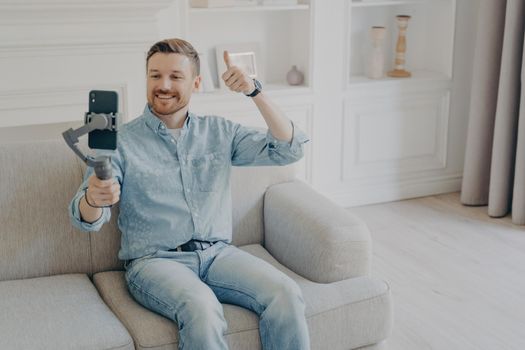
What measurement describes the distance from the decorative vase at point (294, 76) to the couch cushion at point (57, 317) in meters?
2.02

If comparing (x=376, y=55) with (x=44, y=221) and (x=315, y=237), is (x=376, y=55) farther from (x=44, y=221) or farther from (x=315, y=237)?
(x=44, y=221)

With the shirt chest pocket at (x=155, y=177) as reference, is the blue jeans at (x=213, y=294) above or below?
below

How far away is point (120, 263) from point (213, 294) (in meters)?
0.50

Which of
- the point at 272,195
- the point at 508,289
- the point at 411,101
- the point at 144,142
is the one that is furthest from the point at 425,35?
the point at 144,142

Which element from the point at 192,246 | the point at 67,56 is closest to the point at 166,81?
the point at 192,246

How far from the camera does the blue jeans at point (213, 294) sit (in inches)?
79.5

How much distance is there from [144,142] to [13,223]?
0.47 meters

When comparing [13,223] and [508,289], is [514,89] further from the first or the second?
[13,223]

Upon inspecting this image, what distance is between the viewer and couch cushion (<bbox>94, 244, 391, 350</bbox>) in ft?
6.79

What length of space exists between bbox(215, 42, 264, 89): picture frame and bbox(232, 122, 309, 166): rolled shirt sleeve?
164 centimetres

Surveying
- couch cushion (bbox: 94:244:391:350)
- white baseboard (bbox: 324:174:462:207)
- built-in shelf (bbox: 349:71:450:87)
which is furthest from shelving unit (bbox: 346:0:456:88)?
couch cushion (bbox: 94:244:391:350)

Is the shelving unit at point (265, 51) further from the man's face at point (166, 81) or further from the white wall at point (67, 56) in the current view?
the man's face at point (166, 81)

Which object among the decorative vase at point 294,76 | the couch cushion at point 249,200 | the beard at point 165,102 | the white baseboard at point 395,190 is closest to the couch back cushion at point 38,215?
the beard at point 165,102

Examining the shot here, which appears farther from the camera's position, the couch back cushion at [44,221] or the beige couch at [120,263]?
the couch back cushion at [44,221]
